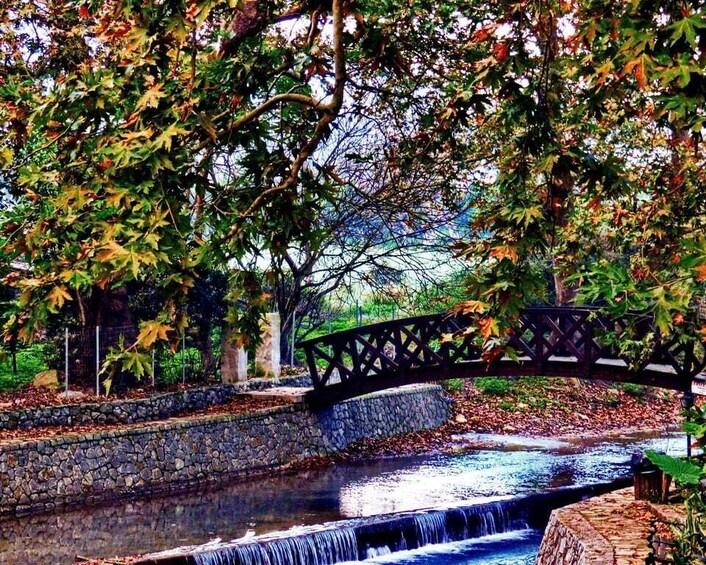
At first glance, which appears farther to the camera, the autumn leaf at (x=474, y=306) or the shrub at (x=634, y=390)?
the shrub at (x=634, y=390)

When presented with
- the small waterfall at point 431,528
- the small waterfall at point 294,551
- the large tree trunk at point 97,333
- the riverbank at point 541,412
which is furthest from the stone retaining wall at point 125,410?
the small waterfall at point 431,528

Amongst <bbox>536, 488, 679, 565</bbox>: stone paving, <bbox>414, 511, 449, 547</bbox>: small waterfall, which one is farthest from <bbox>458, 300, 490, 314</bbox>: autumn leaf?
<bbox>414, 511, 449, 547</bbox>: small waterfall

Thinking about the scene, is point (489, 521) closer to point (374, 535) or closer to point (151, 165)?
point (374, 535)

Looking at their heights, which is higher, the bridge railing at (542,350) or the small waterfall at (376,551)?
the bridge railing at (542,350)

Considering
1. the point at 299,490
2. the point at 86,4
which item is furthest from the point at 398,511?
the point at 86,4

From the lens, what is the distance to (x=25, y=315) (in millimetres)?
6152

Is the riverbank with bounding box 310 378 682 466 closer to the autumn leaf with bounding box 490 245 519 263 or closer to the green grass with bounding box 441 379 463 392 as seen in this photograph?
the green grass with bounding box 441 379 463 392

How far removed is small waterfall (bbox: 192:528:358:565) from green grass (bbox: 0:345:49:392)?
7.57 metres

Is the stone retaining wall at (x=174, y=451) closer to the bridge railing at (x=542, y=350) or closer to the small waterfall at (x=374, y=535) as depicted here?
the bridge railing at (x=542, y=350)

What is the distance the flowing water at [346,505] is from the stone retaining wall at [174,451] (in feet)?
1.54

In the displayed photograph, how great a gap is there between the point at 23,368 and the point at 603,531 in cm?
1325

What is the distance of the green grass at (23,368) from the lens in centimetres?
1883

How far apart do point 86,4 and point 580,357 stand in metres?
12.2

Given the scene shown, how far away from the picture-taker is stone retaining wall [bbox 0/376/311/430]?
636 inches
